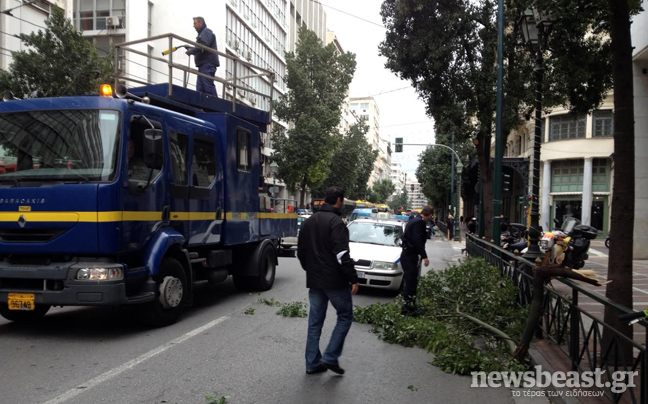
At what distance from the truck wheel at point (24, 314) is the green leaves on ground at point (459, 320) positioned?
4.54m

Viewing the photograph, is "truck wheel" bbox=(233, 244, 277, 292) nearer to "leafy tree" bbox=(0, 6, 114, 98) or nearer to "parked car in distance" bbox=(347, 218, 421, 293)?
"parked car in distance" bbox=(347, 218, 421, 293)

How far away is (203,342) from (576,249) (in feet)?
35.3

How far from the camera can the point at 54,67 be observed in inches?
702

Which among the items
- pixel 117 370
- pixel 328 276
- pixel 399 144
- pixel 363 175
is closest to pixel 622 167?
pixel 328 276

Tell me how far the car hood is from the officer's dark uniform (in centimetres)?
214

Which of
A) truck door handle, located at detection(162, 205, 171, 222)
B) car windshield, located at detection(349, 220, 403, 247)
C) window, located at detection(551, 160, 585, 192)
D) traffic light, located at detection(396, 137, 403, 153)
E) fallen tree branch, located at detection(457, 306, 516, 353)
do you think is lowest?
fallen tree branch, located at detection(457, 306, 516, 353)

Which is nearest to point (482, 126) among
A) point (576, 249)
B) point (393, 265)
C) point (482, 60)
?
point (482, 60)

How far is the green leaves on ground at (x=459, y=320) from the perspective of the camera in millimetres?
5938

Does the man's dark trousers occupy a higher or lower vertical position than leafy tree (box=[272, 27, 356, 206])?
lower

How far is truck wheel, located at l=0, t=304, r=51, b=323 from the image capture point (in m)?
7.33

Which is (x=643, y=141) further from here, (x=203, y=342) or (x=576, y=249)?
(x=203, y=342)

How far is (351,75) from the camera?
139 ft

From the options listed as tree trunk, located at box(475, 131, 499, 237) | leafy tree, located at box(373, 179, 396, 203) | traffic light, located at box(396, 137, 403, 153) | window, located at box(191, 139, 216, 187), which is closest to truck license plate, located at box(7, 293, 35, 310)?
window, located at box(191, 139, 216, 187)

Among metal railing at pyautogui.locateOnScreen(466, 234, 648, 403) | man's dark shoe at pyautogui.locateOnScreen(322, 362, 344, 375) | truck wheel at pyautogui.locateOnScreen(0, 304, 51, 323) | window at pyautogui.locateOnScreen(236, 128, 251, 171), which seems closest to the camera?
metal railing at pyautogui.locateOnScreen(466, 234, 648, 403)
